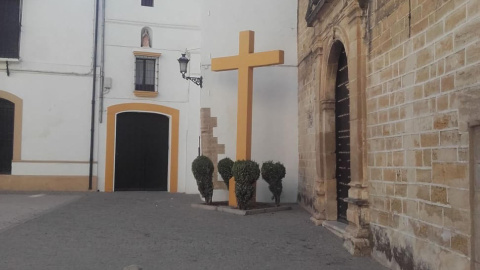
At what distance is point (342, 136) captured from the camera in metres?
6.98

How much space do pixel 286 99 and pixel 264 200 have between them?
2.46 metres

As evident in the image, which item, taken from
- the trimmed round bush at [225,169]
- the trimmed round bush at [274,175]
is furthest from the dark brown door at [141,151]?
the trimmed round bush at [274,175]

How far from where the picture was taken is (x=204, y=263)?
475cm

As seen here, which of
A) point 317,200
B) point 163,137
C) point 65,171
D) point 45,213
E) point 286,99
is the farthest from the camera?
point 163,137

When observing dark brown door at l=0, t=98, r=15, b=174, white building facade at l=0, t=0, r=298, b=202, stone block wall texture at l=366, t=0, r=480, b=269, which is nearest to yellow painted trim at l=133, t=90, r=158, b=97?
white building facade at l=0, t=0, r=298, b=202

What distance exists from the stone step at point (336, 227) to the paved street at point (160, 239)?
0.46ft

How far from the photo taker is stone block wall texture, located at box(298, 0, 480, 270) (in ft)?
10.8

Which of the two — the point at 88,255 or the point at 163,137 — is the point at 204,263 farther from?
the point at 163,137

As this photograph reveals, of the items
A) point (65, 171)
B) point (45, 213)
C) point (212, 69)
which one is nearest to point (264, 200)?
point (212, 69)

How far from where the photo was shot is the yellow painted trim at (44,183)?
12406mm

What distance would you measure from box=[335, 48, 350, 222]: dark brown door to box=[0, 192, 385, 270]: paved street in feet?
2.30

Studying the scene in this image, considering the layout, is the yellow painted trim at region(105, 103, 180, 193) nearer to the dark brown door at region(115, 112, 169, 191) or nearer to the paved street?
the dark brown door at region(115, 112, 169, 191)

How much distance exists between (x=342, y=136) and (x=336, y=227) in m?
1.48

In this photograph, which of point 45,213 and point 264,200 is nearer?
point 45,213
